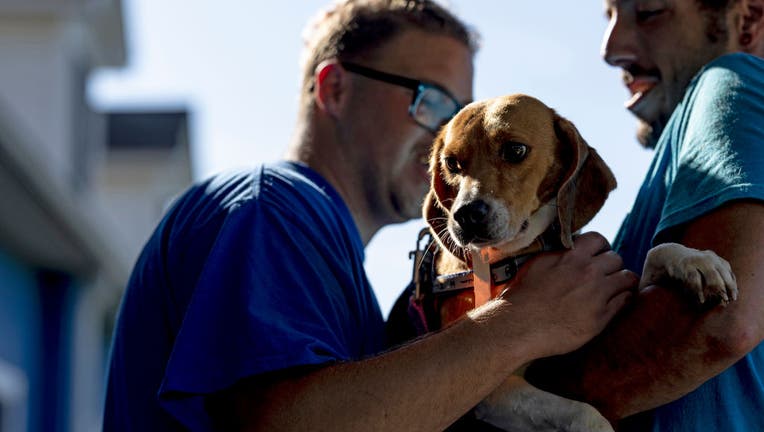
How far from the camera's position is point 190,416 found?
2885mm

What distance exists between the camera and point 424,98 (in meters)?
4.12

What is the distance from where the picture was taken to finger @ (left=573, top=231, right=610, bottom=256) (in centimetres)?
310

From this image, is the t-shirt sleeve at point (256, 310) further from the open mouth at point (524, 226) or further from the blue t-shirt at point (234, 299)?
the open mouth at point (524, 226)

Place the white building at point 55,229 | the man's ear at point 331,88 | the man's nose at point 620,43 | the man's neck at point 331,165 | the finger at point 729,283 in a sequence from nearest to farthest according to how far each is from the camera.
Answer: the finger at point 729,283 < the man's nose at point 620,43 < the man's neck at point 331,165 < the man's ear at point 331,88 < the white building at point 55,229

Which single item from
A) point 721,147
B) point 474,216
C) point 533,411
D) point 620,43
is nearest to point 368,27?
point 620,43

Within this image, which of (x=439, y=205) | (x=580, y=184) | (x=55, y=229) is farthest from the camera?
(x=55, y=229)

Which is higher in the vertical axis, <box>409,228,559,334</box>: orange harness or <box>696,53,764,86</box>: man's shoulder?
<box>696,53,764,86</box>: man's shoulder

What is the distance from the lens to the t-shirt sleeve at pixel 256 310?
287cm

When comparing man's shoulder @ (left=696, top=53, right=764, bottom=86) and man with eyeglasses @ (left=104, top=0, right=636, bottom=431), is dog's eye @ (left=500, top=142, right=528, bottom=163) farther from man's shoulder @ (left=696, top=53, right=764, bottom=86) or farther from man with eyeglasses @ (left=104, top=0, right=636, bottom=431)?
man's shoulder @ (left=696, top=53, right=764, bottom=86)

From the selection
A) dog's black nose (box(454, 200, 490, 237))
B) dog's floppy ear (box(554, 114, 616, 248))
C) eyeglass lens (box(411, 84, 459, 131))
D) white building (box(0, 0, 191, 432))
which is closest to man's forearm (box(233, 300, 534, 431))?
dog's black nose (box(454, 200, 490, 237))

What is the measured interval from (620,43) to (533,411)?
Result: 109cm

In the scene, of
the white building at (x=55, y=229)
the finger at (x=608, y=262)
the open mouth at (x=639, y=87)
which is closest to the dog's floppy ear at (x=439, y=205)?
the finger at (x=608, y=262)

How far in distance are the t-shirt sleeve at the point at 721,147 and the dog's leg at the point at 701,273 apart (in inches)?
4.7

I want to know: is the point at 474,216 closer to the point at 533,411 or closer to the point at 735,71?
the point at 533,411
